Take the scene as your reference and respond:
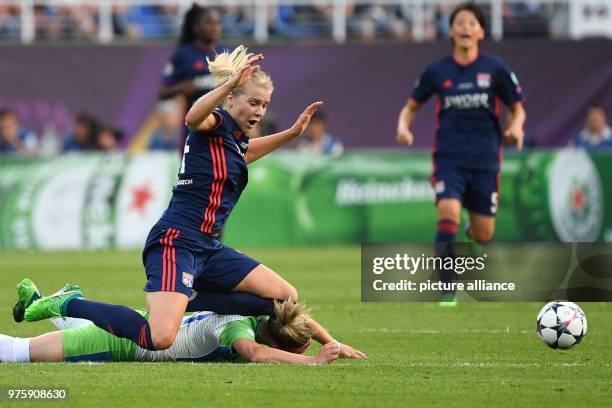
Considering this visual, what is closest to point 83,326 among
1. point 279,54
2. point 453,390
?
point 453,390

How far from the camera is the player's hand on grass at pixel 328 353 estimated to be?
764 cm

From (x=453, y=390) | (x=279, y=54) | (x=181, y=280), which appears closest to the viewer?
(x=453, y=390)

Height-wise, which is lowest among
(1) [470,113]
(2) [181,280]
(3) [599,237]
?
(3) [599,237]

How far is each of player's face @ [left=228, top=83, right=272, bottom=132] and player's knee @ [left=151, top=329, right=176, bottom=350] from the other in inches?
54.9

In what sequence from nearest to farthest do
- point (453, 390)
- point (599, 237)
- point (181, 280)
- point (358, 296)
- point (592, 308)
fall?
point (453, 390), point (181, 280), point (592, 308), point (358, 296), point (599, 237)

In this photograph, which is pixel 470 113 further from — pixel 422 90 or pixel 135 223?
pixel 135 223

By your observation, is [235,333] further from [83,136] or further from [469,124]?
[83,136]

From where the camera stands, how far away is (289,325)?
775 cm

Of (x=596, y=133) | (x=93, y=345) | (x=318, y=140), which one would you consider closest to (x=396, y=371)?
(x=93, y=345)

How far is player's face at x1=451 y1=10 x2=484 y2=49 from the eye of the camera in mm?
11516

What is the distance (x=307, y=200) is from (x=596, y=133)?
4.76 m

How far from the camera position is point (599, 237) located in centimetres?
1878

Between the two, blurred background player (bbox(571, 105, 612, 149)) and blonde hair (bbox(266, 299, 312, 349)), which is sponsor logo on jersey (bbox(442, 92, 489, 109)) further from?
blurred background player (bbox(571, 105, 612, 149))

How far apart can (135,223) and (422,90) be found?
792cm
